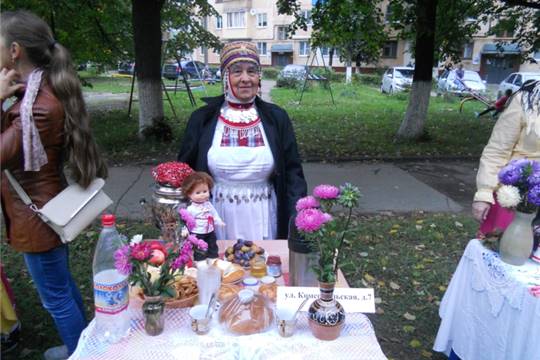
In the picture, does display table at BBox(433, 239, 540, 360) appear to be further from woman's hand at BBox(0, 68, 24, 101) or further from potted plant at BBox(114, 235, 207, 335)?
woman's hand at BBox(0, 68, 24, 101)

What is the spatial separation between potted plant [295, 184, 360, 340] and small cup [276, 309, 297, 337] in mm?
62

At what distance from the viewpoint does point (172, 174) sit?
1.81 metres

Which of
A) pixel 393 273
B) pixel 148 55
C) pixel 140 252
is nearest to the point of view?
pixel 140 252

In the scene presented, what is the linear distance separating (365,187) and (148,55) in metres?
4.70

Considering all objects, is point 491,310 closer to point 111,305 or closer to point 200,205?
point 200,205

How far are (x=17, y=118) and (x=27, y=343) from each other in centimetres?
189

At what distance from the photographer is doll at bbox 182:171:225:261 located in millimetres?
1803

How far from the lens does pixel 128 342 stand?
4.74ft

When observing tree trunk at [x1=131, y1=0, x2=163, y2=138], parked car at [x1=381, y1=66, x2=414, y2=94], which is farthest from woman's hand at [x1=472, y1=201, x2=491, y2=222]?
parked car at [x1=381, y1=66, x2=414, y2=94]

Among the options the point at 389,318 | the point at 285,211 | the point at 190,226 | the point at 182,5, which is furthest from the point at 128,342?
the point at 182,5

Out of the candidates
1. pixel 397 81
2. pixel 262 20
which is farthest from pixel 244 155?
pixel 262 20

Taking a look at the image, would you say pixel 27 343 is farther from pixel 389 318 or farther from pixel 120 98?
pixel 120 98

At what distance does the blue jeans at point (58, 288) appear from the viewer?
2170 mm

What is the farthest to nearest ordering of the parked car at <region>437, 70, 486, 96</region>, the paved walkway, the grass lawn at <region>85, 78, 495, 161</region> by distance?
the parked car at <region>437, 70, 486, 96</region> < the grass lawn at <region>85, 78, 495, 161</region> < the paved walkway
